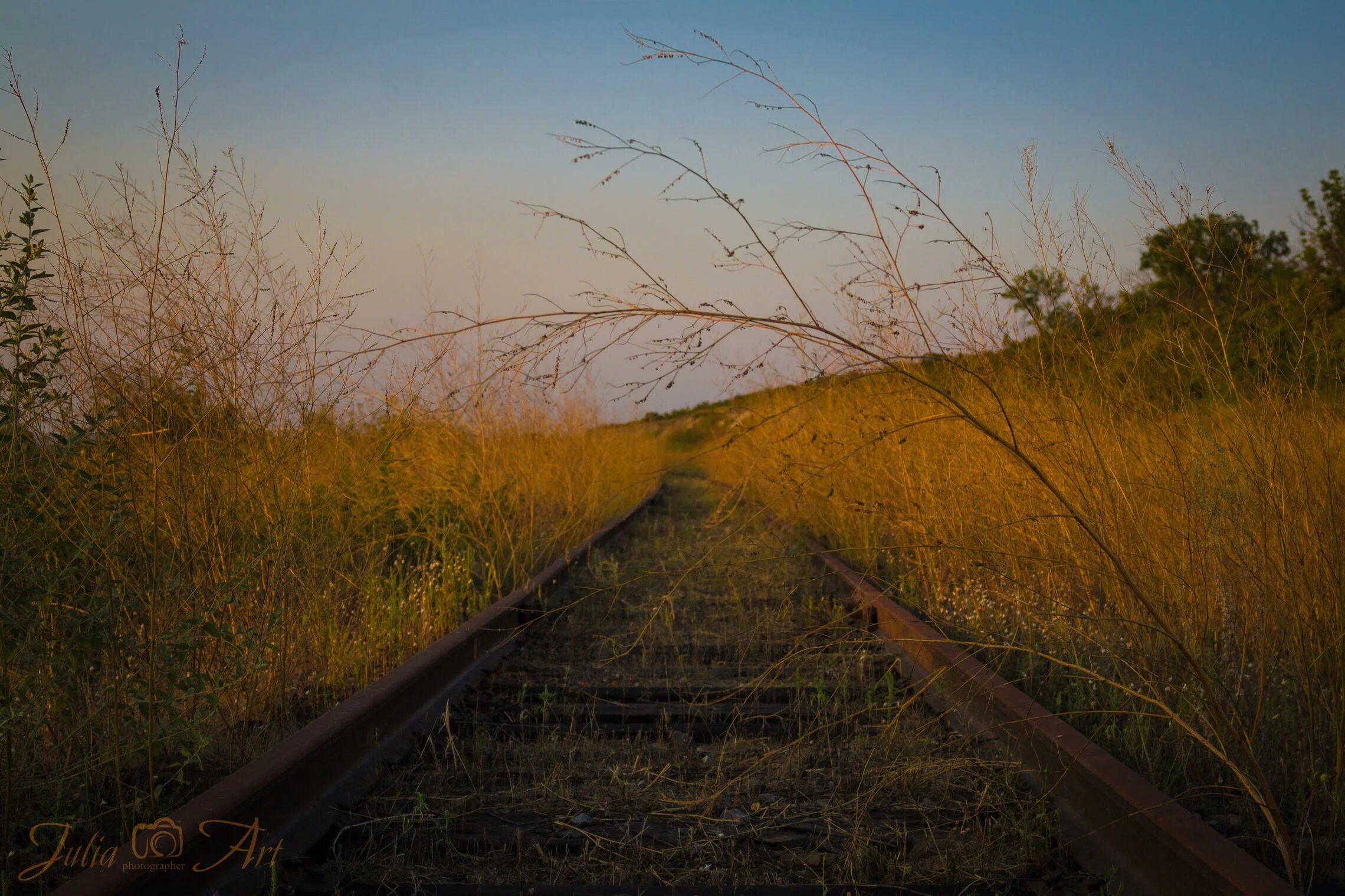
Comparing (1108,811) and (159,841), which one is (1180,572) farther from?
(159,841)

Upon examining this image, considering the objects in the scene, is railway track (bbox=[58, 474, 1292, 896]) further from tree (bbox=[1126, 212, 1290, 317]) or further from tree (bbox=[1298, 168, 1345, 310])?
tree (bbox=[1298, 168, 1345, 310])

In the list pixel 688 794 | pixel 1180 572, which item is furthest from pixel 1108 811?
pixel 688 794

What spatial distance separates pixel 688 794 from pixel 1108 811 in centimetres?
120

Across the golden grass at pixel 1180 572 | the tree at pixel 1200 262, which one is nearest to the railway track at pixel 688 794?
the golden grass at pixel 1180 572

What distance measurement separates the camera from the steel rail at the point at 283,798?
6.56 ft

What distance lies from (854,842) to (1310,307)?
3301 mm

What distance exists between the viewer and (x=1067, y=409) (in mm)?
4211

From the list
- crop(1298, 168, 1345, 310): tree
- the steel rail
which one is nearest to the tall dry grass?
the steel rail

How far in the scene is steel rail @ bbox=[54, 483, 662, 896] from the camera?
6.56 ft

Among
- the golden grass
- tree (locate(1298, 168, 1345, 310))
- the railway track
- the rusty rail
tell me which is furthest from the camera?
tree (locate(1298, 168, 1345, 310))

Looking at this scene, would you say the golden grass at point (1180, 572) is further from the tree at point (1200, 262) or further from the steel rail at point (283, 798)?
the steel rail at point (283, 798)

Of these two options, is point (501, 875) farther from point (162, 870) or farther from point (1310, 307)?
point (1310, 307)

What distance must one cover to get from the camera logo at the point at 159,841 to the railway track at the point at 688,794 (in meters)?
0.02

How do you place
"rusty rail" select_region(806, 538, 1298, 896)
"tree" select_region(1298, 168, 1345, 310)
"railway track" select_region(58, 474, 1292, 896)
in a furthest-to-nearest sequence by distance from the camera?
"tree" select_region(1298, 168, 1345, 310) → "railway track" select_region(58, 474, 1292, 896) → "rusty rail" select_region(806, 538, 1298, 896)
